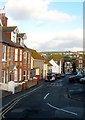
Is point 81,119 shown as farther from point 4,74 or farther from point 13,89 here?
point 4,74

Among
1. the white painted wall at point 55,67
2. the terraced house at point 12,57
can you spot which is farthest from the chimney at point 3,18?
the white painted wall at point 55,67

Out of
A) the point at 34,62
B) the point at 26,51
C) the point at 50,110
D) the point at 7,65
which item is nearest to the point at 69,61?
the point at 34,62

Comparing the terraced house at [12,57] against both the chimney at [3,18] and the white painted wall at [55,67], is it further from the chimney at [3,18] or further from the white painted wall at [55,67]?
the white painted wall at [55,67]

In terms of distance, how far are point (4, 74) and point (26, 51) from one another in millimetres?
14273

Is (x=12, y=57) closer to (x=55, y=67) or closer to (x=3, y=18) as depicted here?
(x=3, y=18)

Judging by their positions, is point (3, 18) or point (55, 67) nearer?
point (3, 18)

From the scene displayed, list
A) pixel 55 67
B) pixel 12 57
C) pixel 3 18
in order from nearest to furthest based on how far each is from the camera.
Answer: pixel 12 57 < pixel 3 18 < pixel 55 67

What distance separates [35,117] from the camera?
18531 millimetres

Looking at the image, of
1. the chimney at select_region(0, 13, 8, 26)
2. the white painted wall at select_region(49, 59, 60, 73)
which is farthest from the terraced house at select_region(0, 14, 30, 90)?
the white painted wall at select_region(49, 59, 60, 73)

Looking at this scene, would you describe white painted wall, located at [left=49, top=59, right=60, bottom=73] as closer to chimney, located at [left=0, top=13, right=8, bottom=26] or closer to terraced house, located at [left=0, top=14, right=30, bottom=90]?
terraced house, located at [left=0, top=14, right=30, bottom=90]

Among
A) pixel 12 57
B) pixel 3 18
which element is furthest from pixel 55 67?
pixel 12 57

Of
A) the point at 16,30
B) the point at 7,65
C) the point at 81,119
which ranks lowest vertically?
the point at 81,119

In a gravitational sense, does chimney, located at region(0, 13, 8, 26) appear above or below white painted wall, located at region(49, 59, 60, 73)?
above

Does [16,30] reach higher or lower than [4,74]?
higher
